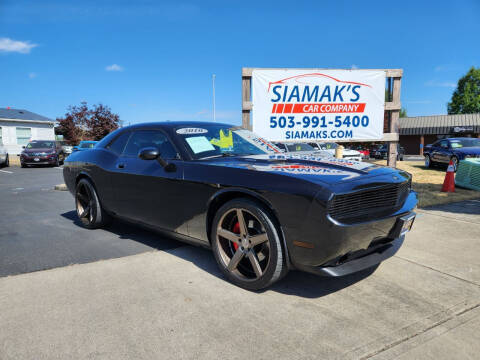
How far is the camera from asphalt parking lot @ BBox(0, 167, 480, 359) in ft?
6.73

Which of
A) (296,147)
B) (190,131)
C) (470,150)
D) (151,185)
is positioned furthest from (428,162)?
(151,185)

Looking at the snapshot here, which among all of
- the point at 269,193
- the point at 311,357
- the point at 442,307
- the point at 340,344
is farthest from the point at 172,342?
the point at 442,307

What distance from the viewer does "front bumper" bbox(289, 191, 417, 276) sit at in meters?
2.34

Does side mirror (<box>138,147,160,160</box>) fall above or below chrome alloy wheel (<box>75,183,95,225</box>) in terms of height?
above

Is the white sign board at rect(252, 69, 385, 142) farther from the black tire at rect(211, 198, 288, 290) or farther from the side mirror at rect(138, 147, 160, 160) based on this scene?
the black tire at rect(211, 198, 288, 290)

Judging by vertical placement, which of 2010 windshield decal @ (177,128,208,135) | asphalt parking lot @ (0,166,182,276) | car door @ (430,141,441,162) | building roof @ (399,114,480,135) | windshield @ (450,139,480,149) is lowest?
asphalt parking lot @ (0,166,182,276)

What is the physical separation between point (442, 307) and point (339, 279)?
80 centimetres

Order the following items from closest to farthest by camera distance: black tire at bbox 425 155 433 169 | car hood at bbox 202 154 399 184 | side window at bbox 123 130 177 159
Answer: car hood at bbox 202 154 399 184 < side window at bbox 123 130 177 159 < black tire at bbox 425 155 433 169

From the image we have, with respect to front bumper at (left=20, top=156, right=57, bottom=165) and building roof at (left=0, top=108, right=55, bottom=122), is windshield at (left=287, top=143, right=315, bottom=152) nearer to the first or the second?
front bumper at (left=20, top=156, right=57, bottom=165)

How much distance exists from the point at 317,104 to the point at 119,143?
4.43 metres

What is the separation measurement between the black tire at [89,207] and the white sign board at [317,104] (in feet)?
11.5

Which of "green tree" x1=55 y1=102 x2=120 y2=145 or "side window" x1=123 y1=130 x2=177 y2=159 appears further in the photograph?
"green tree" x1=55 y1=102 x2=120 y2=145

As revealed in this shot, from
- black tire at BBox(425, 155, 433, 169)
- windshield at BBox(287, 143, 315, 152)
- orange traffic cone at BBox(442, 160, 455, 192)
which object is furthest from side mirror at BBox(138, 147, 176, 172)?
black tire at BBox(425, 155, 433, 169)

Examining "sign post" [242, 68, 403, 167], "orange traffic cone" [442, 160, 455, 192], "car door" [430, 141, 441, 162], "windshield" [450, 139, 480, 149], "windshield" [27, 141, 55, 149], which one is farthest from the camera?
"windshield" [27, 141, 55, 149]
